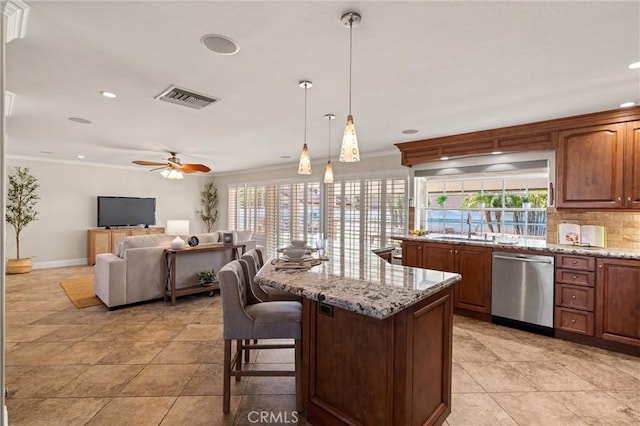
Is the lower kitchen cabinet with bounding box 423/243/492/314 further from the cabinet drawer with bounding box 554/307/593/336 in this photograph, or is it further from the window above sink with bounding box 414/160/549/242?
the cabinet drawer with bounding box 554/307/593/336

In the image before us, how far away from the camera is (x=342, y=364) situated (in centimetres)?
173

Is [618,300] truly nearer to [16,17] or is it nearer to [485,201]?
[485,201]

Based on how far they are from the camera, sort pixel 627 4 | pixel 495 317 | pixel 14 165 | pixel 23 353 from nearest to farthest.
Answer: pixel 627 4 → pixel 23 353 → pixel 495 317 → pixel 14 165

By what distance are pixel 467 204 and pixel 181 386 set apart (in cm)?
425

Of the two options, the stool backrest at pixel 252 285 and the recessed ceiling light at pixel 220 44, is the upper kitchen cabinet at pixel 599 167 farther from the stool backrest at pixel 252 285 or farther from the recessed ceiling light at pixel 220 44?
the recessed ceiling light at pixel 220 44

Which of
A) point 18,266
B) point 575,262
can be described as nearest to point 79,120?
point 18,266

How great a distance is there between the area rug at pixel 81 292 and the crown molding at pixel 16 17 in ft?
11.9

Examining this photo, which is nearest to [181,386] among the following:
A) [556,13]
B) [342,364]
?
[342,364]

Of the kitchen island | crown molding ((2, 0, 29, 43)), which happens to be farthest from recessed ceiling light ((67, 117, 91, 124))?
the kitchen island

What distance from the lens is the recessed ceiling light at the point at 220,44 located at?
191 centimetres

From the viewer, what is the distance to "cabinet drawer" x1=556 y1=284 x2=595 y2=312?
3.13 m

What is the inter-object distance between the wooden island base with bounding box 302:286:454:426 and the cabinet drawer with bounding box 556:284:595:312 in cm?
222

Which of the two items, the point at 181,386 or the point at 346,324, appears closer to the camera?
the point at 346,324

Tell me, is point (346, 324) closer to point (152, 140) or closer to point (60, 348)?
point (60, 348)
